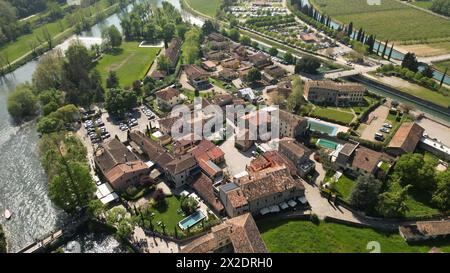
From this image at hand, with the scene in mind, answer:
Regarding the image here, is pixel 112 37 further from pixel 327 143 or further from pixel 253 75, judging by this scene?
pixel 327 143

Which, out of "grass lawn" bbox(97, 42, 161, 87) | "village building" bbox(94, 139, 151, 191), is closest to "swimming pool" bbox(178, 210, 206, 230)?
"village building" bbox(94, 139, 151, 191)

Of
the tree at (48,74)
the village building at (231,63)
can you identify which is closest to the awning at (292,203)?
the village building at (231,63)

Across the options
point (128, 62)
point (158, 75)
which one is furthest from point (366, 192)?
point (128, 62)

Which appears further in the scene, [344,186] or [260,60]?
[260,60]

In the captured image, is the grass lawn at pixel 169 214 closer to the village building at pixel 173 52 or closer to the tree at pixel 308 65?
the village building at pixel 173 52

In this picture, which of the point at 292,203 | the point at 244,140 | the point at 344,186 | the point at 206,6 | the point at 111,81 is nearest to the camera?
the point at 292,203

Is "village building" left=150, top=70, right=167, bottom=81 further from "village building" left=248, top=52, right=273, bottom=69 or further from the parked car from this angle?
the parked car
